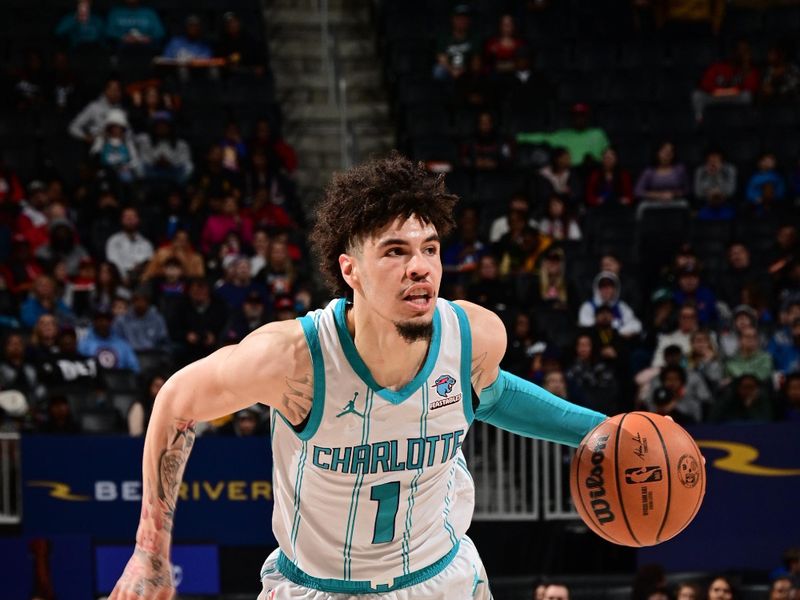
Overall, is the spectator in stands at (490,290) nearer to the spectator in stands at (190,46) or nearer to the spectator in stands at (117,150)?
the spectator in stands at (117,150)

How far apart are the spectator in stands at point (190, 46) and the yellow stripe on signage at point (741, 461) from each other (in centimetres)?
750

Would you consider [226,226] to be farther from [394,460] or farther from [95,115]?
[394,460]

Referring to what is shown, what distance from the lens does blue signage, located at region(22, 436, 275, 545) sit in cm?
938

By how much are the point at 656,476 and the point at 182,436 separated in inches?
62.6

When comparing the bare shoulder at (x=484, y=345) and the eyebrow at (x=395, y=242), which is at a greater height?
the eyebrow at (x=395, y=242)

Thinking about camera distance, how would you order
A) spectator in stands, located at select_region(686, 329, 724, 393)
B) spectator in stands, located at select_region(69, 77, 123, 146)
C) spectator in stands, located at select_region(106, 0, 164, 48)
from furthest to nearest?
1. spectator in stands, located at select_region(106, 0, 164, 48)
2. spectator in stands, located at select_region(69, 77, 123, 146)
3. spectator in stands, located at select_region(686, 329, 724, 393)

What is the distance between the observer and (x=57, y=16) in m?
14.5

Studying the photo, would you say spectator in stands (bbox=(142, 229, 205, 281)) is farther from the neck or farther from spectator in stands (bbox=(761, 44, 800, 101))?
the neck

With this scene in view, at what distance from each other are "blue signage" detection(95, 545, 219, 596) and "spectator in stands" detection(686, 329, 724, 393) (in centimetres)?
394

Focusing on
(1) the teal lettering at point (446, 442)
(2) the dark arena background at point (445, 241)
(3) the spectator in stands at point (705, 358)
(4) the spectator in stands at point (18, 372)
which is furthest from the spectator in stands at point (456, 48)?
(1) the teal lettering at point (446, 442)

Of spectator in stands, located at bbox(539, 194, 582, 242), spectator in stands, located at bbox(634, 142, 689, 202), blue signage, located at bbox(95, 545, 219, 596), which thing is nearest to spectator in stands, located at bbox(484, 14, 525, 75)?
spectator in stands, located at bbox(634, 142, 689, 202)

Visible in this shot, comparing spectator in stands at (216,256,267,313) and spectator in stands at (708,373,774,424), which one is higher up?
spectator in stands at (216,256,267,313)

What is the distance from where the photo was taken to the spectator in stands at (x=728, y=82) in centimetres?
1409

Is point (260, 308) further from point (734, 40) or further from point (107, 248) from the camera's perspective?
point (734, 40)
